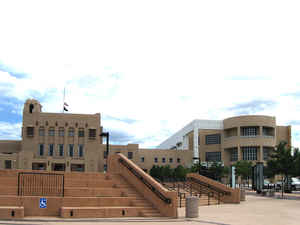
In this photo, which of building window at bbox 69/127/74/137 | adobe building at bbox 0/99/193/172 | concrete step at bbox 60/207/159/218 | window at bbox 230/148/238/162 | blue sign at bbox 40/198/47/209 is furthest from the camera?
window at bbox 230/148/238/162

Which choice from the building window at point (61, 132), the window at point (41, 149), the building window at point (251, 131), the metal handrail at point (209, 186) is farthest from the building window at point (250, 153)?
the metal handrail at point (209, 186)

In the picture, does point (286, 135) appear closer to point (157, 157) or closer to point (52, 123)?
point (157, 157)

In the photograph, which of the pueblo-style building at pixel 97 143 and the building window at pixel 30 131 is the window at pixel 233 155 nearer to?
the pueblo-style building at pixel 97 143

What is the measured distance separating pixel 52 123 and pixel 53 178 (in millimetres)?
51235

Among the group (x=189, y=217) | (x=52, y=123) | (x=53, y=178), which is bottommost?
(x=189, y=217)

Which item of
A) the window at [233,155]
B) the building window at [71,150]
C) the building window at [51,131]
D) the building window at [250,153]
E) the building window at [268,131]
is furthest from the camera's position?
the window at [233,155]

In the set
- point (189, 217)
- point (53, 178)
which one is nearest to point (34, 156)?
point (53, 178)

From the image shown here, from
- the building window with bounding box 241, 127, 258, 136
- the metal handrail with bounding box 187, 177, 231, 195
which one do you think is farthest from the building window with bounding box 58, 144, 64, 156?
the metal handrail with bounding box 187, 177, 231, 195

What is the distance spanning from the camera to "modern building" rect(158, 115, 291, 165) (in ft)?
252

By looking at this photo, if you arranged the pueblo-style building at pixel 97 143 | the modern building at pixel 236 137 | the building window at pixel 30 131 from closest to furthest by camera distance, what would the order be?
the pueblo-style building at pixel 97 143, the building window at pixel 30 131, the modern building at pixel 236 137

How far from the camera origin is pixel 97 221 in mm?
14008

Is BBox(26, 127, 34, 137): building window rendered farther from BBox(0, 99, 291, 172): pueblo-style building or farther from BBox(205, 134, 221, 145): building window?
BBox(205, 134, 221, 145): building window

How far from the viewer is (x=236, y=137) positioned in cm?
7831

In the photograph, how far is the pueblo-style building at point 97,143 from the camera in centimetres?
6706
